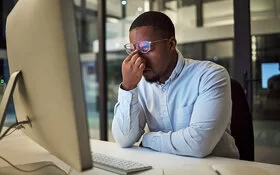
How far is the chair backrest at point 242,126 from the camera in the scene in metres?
1.52

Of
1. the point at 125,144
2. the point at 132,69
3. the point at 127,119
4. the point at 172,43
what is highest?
the point at 172,43

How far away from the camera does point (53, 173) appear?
916 millimetres

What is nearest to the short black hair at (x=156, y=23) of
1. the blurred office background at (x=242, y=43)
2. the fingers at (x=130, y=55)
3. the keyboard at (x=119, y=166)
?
the fingers at (x=130, y=55)

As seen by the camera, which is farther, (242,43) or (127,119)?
(242,43)

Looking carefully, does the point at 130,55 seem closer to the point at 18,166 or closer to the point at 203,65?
the point at 203,65

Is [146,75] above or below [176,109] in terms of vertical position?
above

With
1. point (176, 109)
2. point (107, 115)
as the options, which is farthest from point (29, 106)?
point (107, 115)

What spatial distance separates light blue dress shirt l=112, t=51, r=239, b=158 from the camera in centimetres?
123

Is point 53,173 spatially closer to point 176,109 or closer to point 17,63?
point 17,63

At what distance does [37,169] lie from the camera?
3.18 ft

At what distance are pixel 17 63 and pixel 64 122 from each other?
1.22 ft

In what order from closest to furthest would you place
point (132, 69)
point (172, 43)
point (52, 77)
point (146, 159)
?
point (52, 77), point (146, 159), point (132, 69), point (172, 43)

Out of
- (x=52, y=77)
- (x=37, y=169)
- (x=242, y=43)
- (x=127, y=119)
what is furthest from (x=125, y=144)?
(x=242, y=43)

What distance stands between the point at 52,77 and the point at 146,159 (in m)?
0.65
